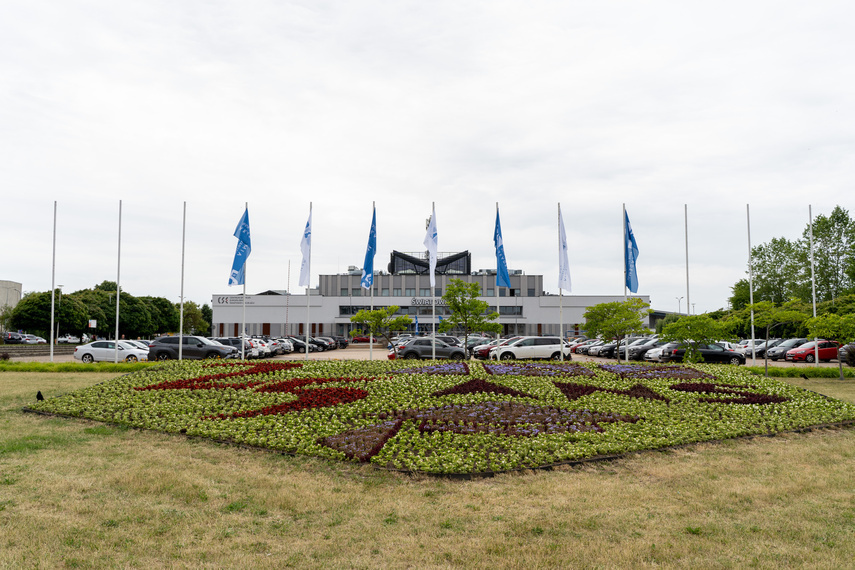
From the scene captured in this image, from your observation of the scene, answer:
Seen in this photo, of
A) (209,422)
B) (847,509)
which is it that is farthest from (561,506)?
(209,422)

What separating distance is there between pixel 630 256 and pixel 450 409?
18090mm

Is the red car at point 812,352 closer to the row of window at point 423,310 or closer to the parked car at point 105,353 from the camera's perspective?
the parked car at point 105,353

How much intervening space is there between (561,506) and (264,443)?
16.4ft

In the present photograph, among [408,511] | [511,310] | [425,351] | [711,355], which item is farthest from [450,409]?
[511,310]

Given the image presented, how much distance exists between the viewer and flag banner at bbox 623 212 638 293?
27062mm

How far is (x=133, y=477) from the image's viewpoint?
750 centimetres

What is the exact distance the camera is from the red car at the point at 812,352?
31281 mm

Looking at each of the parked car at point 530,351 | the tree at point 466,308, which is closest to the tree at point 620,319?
the parked car at point 530,351

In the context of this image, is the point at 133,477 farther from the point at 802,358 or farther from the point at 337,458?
the point at 802,358

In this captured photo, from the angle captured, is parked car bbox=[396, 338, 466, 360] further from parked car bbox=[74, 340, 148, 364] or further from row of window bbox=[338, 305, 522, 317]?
row of window bbox=[338, 305, 522, 317]

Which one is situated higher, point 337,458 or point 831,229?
point 831,229

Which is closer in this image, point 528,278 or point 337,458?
point 337,458

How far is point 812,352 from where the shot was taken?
3111cm

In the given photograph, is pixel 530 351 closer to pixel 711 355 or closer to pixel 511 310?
pixel 711 355
